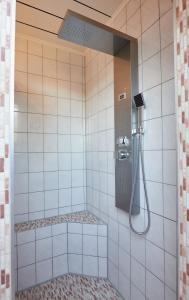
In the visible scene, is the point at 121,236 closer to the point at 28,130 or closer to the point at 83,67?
the point at 28,130

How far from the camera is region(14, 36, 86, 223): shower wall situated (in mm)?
1875

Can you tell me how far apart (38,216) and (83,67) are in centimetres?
175

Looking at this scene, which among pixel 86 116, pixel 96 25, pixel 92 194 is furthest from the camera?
pixel 86 116

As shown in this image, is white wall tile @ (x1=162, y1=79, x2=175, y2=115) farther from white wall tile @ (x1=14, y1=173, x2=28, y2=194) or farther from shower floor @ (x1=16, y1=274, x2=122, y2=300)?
shower floor @ (x1=16, y1=274, x2=122, y2=300)

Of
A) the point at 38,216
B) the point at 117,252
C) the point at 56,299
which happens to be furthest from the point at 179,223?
the point at 38,216

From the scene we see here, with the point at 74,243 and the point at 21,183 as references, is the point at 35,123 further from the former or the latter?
the point at 74,243

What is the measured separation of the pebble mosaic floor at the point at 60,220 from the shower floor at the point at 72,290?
20.9 inches

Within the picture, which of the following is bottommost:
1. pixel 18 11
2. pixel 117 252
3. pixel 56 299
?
pixel 56 299

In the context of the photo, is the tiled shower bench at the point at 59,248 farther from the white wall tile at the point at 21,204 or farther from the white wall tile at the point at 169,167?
the white wall tile at the point at 169,167

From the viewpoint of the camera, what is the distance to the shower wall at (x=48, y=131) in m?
1.88

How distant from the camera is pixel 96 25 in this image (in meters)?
1.21

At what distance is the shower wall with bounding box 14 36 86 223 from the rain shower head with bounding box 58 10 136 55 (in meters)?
0.74

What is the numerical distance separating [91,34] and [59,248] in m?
1.91

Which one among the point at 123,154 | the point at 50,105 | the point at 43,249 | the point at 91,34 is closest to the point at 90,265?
the point at 43,249
